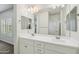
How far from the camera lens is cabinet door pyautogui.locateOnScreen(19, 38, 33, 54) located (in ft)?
5.85

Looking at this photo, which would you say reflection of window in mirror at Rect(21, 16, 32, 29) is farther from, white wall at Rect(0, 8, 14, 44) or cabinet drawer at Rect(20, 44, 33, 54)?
cabinet drawer at Rect(20, 44, 33, 54)

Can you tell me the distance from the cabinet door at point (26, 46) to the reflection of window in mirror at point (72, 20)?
892 mm

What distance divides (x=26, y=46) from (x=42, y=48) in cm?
49

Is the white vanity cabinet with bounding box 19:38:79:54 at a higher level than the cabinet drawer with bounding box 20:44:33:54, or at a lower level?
higher

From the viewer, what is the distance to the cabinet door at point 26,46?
5.85 ft

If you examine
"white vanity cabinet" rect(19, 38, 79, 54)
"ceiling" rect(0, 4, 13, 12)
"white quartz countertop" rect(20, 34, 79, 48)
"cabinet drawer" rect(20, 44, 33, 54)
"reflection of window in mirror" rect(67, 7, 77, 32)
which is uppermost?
"ceiling" rect(0, 4, 13, 12)

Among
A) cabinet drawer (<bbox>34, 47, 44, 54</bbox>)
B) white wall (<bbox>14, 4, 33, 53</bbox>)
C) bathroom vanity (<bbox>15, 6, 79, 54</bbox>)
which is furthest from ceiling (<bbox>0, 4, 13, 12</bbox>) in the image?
cabinet drawer (<bbox>34, 47, 44, 54</bbox>)

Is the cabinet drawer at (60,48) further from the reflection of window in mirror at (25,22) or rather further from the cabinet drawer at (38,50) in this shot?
the reflection of window in mirror at (25,22)

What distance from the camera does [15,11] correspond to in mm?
1966

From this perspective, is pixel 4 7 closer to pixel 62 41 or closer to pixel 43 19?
pixel 43 19

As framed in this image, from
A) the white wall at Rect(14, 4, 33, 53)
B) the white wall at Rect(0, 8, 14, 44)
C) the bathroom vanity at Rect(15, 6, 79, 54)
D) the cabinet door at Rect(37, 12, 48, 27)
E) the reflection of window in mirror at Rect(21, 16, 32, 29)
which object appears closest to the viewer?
the bathroom vanity at Rect(15, 6, 79, 54)

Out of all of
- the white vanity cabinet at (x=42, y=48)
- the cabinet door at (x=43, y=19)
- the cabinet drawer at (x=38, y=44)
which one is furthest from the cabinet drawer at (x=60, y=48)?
the cabinet door at (x=43, y=19)

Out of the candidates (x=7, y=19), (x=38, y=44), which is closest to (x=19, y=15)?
(x=7, y=19)

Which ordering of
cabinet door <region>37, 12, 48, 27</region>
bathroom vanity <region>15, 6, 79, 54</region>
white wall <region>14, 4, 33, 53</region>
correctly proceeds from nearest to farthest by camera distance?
bathroom vanity <region>15, 6, 79, 54</region>, cabinet door <region>37, 12, 48, 27</region>, white wall <region>14, 4, 33, 53</region>
